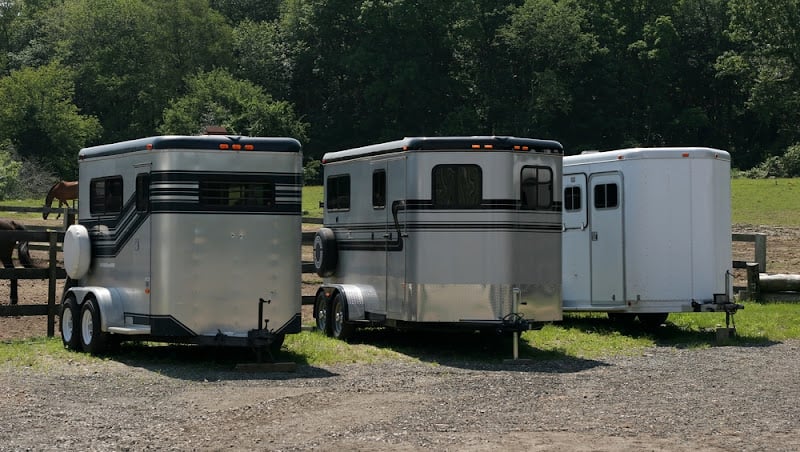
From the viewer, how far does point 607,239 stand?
18.3 meters

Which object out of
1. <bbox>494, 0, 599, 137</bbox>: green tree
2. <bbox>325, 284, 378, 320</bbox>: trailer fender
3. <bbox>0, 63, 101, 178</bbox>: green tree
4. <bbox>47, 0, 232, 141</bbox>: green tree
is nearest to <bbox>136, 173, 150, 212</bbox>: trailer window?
<bbox>325, 284, 378, 320</bbox>: trailer fender

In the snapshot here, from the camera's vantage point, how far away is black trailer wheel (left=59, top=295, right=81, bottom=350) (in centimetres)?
1516

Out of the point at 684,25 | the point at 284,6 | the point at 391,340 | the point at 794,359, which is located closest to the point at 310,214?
the point at 391,340

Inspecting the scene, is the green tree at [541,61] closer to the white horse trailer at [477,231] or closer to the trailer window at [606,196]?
the trailer window at [606,196]

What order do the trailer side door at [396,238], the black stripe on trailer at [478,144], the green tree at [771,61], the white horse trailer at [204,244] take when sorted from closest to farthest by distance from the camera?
the white horse trailer at [204,244], the black stripe on trailer at [478,144], the trailer side door at [396,238], the green tree at [771,61]

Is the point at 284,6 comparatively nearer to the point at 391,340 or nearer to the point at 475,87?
the point at 475,87

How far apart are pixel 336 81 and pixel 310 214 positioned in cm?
4416

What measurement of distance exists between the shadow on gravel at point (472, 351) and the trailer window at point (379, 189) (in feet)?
6.11

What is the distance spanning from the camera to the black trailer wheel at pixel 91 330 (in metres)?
14.6

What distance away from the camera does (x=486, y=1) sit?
82.2 meters

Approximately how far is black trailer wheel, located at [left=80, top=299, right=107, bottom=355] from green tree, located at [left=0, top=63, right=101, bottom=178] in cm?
5612

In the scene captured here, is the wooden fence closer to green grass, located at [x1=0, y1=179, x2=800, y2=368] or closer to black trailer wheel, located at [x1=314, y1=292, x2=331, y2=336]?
green grass, located at [x1=0, y1=179, x2=800, y2=368]

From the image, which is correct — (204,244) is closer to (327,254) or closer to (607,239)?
(327,254)

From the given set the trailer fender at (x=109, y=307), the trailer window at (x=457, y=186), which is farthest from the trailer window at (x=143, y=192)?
the trailer window at (x=457, y=186)
